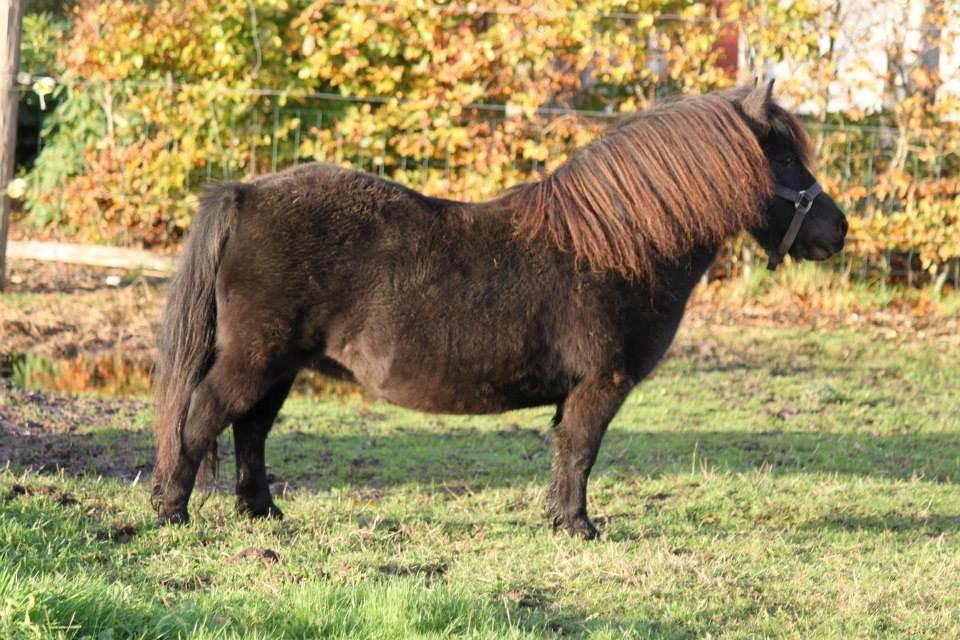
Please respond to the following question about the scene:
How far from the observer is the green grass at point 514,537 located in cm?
414

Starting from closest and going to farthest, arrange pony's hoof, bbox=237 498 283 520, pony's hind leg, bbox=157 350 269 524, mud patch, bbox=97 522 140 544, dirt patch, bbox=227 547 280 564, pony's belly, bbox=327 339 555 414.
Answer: dirt patch, bbox=227 547 280 564 < mud patch, bbox=97 522 140 544 < pony's hind leg, bbox=157 350 269 524 < pony's belly, bbox=327 339 555 414 < pony's hoof, bbox=237 498 283 520

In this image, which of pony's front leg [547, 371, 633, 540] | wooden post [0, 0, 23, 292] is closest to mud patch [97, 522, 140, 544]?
pony's front leg [547, 371, 633, 540]

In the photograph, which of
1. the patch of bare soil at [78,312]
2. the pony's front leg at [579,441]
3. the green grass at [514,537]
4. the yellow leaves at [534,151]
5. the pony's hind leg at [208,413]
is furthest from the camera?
the yellow leaves at [534,151]

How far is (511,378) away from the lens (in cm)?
560

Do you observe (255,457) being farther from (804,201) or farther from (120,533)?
(804,201)

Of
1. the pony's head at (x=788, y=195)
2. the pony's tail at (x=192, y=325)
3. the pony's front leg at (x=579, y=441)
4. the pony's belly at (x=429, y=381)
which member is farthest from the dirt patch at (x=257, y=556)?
the pony's head at (x=788, y=195)

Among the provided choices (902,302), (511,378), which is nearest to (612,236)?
(511,378)

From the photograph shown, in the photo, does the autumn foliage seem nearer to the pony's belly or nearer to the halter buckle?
the halter buckle

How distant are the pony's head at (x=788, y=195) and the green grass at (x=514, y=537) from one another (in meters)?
1.42

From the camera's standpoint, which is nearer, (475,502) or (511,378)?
(511,378)

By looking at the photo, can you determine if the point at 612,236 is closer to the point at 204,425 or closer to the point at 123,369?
the point at 204,425

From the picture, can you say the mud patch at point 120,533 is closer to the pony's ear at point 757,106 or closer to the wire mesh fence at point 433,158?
the pony's ear at point 757,106

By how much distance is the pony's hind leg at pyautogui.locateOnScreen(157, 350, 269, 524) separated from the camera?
210 inches

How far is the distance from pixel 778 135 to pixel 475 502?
2.42 meters
